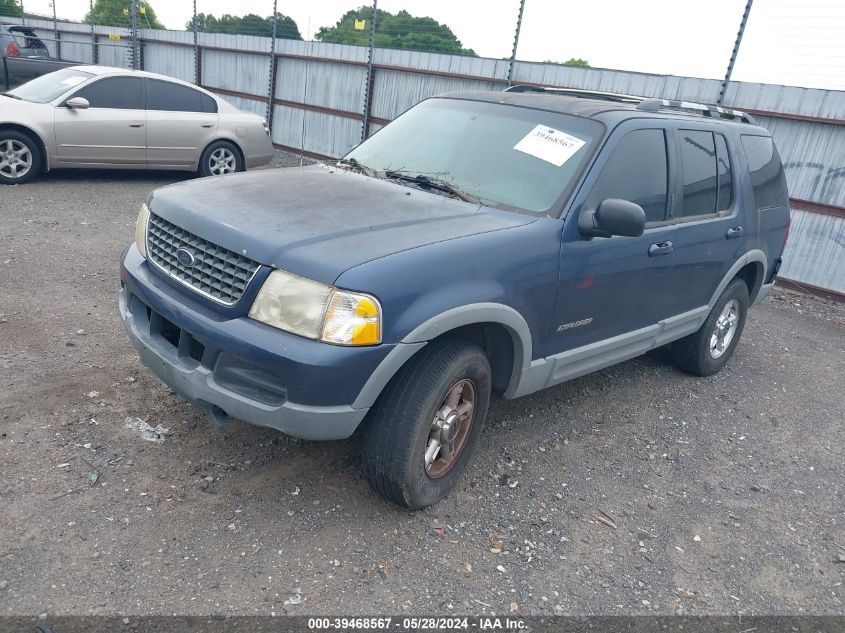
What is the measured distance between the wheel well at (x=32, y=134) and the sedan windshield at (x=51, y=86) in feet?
1.64

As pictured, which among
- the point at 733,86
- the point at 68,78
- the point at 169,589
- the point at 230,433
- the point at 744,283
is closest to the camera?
the point at 169,589

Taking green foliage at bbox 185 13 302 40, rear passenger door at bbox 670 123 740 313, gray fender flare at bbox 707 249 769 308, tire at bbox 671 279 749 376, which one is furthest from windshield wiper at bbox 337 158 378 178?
green foliage at bbox 185 13 302 40

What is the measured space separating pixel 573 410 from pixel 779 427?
1528 mm

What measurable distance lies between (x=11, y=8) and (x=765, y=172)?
3349cm

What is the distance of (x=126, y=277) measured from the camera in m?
3.50

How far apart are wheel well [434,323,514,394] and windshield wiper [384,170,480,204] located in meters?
0.72

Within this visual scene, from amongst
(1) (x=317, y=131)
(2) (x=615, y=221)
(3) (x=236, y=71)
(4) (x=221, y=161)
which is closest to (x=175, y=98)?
(4) (x=221, y=161)

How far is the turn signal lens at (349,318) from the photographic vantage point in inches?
106

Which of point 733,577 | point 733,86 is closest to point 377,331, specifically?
point 733,577

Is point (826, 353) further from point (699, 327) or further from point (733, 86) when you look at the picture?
point (733, 86)

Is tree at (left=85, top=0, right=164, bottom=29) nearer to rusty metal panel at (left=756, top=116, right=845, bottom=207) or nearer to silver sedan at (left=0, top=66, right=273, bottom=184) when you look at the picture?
silver sedan at (left=0, top=66, right=273, bottom=184)

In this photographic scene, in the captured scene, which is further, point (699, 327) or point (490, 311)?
point (699, 327)

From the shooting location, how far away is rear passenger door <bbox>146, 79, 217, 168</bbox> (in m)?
9.49

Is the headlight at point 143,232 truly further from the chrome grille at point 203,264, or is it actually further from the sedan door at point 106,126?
the sedan door at point 106,126
